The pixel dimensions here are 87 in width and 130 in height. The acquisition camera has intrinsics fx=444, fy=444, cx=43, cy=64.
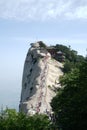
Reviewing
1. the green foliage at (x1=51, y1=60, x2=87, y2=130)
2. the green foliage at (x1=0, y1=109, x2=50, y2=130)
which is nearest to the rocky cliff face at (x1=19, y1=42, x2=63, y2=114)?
the green foliage at (x1=51, y1=60, x2=87, y2=130)

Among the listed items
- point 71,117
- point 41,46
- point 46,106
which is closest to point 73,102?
point 71,117

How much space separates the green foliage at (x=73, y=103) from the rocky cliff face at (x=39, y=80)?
39003 mm

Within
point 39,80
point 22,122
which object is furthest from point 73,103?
point 39,80

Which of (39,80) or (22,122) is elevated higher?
(39,80)

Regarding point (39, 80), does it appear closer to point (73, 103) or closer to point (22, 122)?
point (73, 103)

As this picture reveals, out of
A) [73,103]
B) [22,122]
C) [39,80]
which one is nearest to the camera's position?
[22,122]

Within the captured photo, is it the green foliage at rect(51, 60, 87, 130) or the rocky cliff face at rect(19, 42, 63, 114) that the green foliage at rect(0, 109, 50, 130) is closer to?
the green foliage at rect(51, 60, 87, 130)

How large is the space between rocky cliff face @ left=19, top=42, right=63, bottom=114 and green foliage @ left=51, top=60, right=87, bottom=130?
1536 inches

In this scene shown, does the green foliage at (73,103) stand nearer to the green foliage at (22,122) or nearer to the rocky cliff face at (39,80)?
the green foliage at (22,122)

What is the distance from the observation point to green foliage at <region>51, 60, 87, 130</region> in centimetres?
6444

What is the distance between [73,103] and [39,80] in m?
76.2

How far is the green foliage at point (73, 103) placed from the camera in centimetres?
6444

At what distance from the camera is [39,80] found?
143125mm

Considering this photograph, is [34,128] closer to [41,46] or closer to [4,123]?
[4,123]
